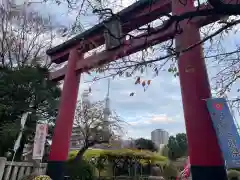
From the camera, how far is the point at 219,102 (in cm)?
333

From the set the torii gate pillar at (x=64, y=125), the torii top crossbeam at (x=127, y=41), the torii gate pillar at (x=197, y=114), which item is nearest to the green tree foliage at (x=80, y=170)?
the torii gate pillar at (x=64, y=125)

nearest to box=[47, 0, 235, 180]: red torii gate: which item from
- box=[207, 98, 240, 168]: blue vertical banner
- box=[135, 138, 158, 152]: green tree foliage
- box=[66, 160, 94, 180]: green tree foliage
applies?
box=[207, 98, 240, 168]: blue vertical banner

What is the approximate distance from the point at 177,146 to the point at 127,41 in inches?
639

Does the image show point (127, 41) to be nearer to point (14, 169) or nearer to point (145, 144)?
point (14, 169)

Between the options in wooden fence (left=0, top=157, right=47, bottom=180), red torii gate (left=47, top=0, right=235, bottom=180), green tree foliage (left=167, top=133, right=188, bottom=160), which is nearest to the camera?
red torii gate (left=47, top=0, right=235, bottom=180)

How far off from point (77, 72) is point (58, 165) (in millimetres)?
2418

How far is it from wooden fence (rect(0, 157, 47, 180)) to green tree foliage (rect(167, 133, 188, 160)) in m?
13.0

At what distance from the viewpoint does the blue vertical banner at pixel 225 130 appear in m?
3.12

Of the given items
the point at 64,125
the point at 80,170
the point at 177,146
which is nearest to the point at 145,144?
the point at 177,146

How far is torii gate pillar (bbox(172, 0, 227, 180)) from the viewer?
3.29 m

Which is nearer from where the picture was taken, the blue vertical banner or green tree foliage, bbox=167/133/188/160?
the blue vertical banner

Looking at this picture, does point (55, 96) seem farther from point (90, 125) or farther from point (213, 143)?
point (213, 143)

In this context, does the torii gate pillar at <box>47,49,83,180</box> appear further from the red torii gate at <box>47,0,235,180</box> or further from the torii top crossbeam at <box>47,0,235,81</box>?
the torii top crossbeam at <box>47,0,235,81</box>

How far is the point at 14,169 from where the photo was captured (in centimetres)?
521
